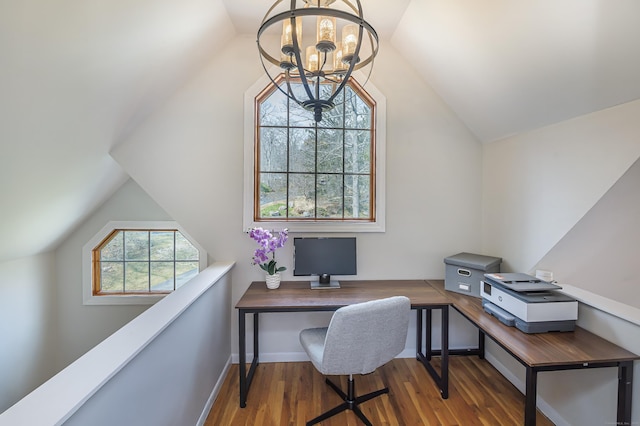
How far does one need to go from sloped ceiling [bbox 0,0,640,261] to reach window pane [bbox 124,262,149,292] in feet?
2.29

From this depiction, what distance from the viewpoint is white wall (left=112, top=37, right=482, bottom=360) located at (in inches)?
93.6

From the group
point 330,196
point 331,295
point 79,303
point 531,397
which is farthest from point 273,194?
point 79,303

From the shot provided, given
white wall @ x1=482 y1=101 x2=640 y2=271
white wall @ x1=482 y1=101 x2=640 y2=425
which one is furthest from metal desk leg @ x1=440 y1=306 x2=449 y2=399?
white wall @ x1=482 y1=101 x2=640 y2=271

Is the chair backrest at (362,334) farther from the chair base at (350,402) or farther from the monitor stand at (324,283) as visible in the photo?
the monitor stand at (324,283)

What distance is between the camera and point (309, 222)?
8.16 feet

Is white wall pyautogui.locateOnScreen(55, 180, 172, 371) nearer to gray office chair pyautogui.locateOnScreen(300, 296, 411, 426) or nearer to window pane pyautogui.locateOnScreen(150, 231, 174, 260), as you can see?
window pane pyautogui.locateOnScreen(150, 231, 174, 260)

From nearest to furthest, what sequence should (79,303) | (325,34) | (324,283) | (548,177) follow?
(325,34)
(548,177)
(324,283)
(79,303)

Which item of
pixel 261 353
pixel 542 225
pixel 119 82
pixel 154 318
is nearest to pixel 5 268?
pixel 119 82

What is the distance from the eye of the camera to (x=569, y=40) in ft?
4.63

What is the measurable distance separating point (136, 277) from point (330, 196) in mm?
2226

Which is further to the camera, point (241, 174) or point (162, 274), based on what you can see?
point (162, 274)

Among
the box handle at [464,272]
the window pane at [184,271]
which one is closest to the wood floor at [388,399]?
the box handle at [464,272]

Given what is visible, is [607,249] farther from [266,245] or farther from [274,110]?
[274,110]

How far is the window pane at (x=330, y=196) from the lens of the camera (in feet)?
8.48
